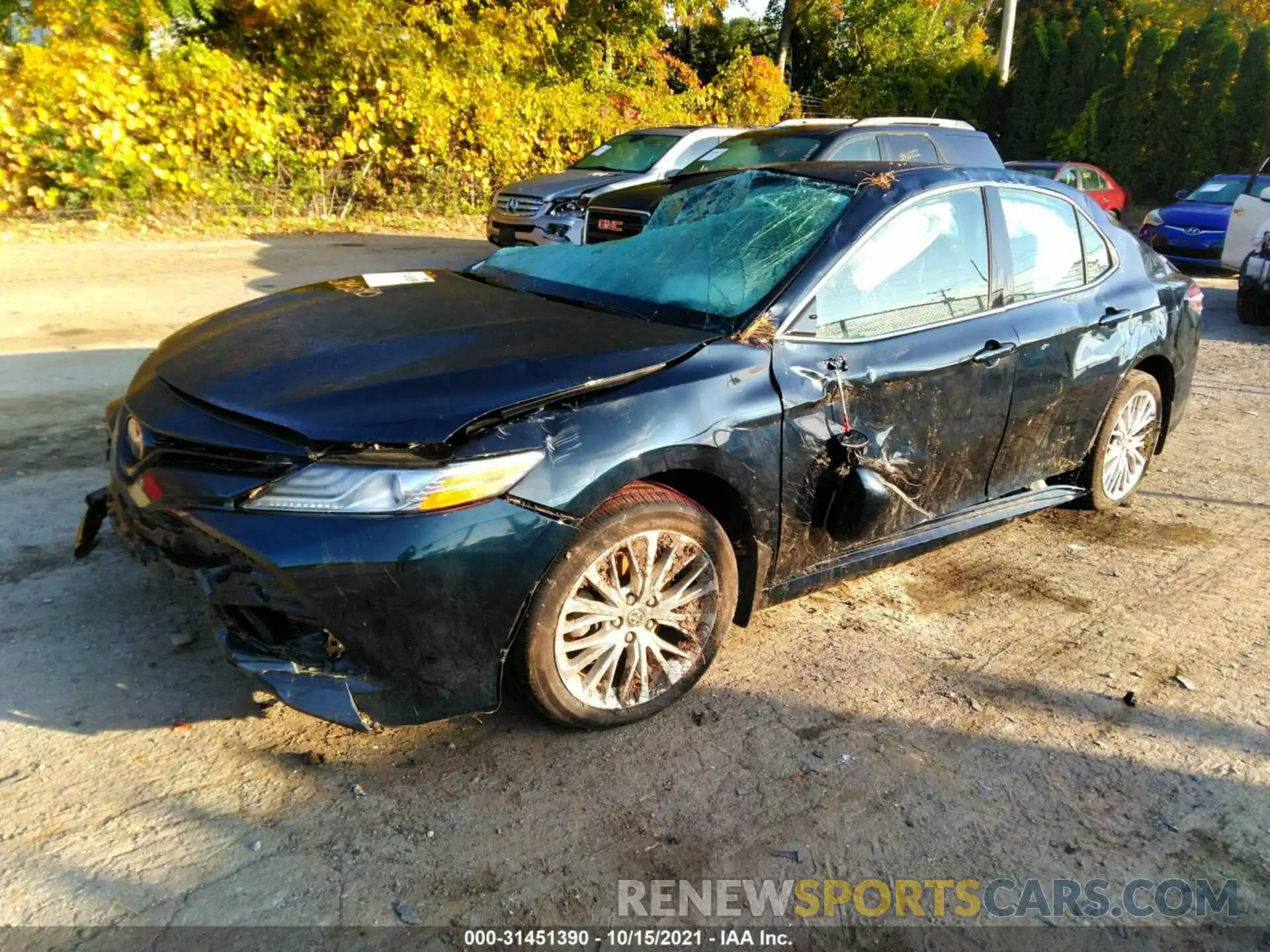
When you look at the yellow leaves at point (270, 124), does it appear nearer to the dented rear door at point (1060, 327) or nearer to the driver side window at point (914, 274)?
the driver side window at point (914, 274)

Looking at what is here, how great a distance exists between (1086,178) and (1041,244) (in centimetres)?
1327

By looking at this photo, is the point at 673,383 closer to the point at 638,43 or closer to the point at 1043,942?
the point at 1043,942

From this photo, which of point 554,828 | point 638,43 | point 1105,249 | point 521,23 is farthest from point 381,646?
point 638,43

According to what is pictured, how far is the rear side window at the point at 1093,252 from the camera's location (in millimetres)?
4578

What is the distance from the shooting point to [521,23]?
1631cm

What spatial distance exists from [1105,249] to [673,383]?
9.61 feet

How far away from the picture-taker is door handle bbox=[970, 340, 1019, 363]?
385 centimetres

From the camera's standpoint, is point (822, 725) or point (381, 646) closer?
point (381, 646)

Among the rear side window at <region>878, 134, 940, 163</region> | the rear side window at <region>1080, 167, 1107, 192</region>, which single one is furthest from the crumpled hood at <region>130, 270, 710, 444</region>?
the rear side window at <region>1080, 167, 1107, 192</region>

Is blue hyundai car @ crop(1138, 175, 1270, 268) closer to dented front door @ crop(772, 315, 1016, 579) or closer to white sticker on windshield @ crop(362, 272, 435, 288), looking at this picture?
dented front door @ crop(772, 315, 1016, 579)

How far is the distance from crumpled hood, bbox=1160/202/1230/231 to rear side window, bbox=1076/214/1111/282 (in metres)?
10.9

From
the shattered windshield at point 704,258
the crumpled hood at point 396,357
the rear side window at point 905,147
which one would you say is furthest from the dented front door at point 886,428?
the rear side window at point 905,147

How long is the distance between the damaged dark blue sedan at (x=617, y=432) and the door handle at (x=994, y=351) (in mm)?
13

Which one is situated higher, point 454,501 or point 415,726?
point 454,501
